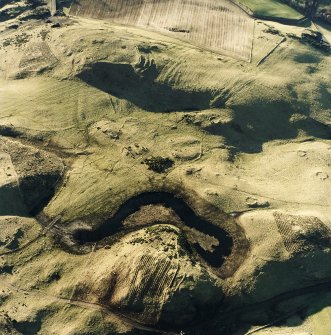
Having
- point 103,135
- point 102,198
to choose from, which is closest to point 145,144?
point 103,135

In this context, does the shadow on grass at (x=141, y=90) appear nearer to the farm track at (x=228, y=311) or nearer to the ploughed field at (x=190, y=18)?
the ploughed field at (x=190, y=18)

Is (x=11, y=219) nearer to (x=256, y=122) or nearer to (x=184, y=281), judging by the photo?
(x=184, y=281)

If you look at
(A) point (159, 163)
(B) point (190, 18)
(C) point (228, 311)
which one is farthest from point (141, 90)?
(C) point (228, 311)

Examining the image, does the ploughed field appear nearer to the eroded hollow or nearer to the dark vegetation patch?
the dark vegetation patch

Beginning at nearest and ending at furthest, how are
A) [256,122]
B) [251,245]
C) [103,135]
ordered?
1. [251,245]
2. [103,135]
3. [256,122]

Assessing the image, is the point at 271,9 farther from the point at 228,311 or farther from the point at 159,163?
the point at 228,311

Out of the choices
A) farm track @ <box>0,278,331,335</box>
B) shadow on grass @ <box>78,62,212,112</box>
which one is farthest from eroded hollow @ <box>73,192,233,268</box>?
shadow on grass @ <box>78,62,212,112</box>

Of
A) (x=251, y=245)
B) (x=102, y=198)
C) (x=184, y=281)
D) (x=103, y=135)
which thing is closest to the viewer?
(x=184, y=281)
